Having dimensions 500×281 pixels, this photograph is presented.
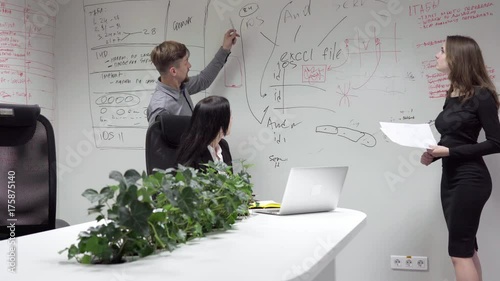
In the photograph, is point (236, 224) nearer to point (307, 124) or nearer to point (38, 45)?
point (307, 124)

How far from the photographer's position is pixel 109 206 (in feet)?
3.17

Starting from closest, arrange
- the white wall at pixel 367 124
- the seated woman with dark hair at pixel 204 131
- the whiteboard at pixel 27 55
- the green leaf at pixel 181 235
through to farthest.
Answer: the green leaf at pixel 181 235 → the seated woman with dark hair at pixel 204 131 → the white wall at pixel 367 124 → the whiteboard at pixel 27 55

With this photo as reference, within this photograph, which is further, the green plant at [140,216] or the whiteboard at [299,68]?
the whiteboard at [299,68]

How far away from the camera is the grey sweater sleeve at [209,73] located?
132 inches

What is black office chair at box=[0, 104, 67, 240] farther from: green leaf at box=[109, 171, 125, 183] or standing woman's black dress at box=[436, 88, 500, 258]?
standing woman's black dress at box=[436, 88, 500, 258]

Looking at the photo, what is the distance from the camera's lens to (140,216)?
971mm

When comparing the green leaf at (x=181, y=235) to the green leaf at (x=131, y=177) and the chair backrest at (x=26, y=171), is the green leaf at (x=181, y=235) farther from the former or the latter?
the chair backrest at (x=26, y=171)

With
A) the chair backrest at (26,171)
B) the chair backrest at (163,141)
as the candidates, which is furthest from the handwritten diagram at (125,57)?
the chair backrest at (26,171)

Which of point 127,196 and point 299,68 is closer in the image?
point 127,196

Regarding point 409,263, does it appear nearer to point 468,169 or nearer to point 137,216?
point 468,169

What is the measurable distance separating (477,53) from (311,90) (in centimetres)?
98

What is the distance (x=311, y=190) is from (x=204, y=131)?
84cm

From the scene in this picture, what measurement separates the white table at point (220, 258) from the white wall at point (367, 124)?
1.63 metres

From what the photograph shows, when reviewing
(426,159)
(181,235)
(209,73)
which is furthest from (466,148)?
(181,235)
